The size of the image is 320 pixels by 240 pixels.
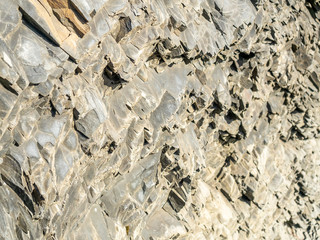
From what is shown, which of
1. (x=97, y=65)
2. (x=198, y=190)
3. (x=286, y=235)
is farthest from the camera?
(x=286, y=235)

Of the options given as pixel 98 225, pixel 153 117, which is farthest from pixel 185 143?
pixel 98 225

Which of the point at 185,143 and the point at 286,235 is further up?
the point at 185,143

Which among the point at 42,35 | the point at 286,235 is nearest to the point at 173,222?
the point at 42,35

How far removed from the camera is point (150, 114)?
13.4 meters

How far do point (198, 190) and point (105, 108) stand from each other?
24.3 ft

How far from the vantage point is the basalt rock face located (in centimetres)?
948

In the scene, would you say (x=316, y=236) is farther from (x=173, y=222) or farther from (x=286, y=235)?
(x=173, y=222)

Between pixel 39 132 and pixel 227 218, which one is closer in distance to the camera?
pixel 39 132

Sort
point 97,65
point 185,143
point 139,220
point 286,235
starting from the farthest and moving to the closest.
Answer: point 286,235
point 185,143
point 139,220
point 97,65

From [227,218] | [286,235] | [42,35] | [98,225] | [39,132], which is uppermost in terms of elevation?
[42,35]

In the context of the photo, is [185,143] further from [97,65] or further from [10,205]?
[10,205]

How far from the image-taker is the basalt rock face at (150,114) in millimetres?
9484

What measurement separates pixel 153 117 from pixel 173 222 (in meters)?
4.09

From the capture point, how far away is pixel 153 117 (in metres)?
13.5
